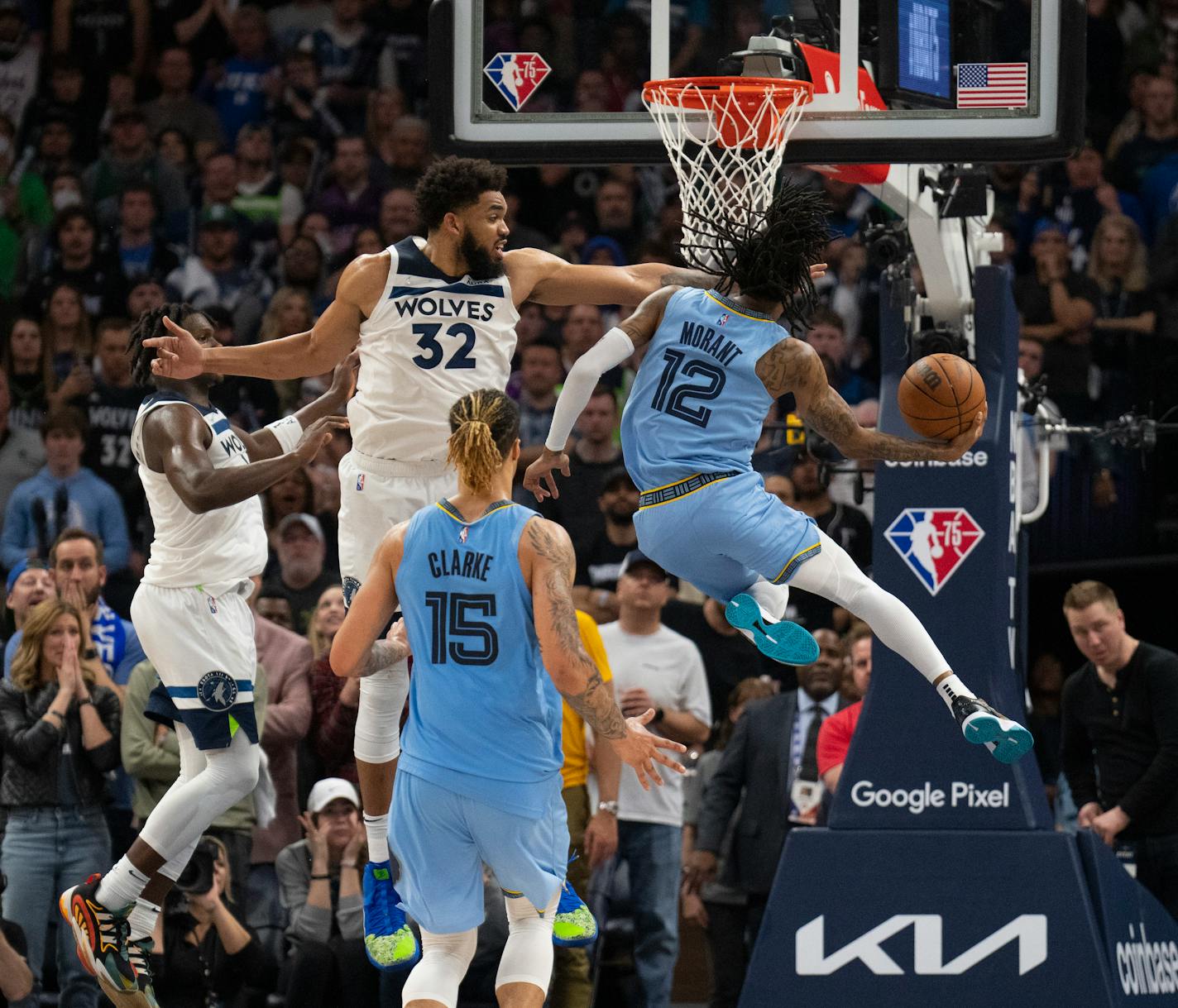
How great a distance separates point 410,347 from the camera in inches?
321

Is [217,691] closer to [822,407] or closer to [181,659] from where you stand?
[181,659]

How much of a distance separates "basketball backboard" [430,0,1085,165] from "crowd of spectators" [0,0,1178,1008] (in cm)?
112

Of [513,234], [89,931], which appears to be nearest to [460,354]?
[89,931]

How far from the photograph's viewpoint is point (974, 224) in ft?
32.9

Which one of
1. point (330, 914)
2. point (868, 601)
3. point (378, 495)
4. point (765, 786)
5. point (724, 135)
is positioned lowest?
point (330, 914)

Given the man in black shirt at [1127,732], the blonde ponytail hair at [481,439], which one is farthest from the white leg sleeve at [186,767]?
the man in black shirt at [1127,732]

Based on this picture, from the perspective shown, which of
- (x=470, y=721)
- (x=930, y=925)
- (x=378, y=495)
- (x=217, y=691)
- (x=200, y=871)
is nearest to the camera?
(x=470, y=721)

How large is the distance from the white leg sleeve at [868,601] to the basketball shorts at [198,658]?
226 centimetres

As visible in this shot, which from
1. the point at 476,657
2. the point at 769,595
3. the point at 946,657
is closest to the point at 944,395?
the point at 769,595

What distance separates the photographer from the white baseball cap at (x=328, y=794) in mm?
10336

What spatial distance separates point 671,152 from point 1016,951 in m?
3.77

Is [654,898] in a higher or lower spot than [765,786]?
lower

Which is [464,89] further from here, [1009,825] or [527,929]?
[1009,825]

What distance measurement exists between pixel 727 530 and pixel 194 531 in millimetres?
2158
